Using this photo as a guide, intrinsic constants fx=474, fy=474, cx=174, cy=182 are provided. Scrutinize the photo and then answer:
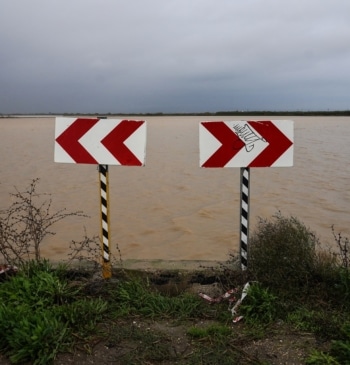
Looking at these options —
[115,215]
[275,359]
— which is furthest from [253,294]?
[115,215]

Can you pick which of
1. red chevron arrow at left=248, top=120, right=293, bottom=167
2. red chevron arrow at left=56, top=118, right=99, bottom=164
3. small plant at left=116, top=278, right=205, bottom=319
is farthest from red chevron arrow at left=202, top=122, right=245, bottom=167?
small plant at left=116, top=278, right=205, bottom=319

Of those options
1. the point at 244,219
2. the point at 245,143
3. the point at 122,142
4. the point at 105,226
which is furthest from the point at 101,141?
the point at 244,219

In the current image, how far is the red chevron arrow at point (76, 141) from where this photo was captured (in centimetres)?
464

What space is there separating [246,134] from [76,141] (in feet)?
5.46

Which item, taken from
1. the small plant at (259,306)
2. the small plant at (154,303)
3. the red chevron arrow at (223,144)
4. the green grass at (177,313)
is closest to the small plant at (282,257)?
the green grass at (177,313)

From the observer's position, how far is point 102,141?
183 inches

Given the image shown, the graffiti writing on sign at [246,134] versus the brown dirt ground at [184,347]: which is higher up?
the graffiti writing on sign at [246,134]

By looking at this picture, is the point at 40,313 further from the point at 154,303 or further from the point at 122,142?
the point at 122,142

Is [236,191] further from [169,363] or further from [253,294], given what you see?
[169,363]

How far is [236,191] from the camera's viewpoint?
11859mm

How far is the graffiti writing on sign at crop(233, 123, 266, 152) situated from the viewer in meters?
4.59

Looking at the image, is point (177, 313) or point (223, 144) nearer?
point (177, 313)

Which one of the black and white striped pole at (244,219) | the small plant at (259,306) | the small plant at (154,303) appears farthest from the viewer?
the black and white striped pole at (244,219)

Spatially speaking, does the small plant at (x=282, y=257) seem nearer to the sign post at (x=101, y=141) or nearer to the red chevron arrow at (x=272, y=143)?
the red chevron arrow at (x=272, y=143)
